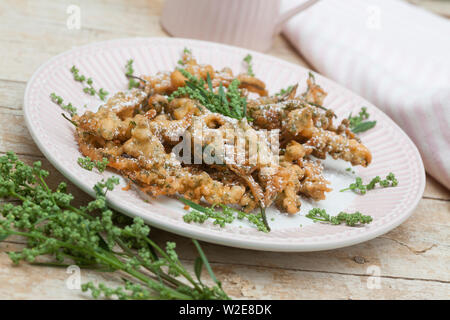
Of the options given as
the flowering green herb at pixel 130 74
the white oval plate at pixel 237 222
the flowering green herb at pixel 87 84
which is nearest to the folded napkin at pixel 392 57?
the white oval plate at pixel 237 222

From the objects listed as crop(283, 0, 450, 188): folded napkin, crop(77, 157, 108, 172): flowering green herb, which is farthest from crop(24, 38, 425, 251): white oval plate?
crop(283, 0, 450, 188): folded napkin

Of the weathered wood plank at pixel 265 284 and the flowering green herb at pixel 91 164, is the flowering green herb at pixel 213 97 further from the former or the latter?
the weathered wood plank at pixel 265 284

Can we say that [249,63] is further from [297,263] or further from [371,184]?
[297,263]

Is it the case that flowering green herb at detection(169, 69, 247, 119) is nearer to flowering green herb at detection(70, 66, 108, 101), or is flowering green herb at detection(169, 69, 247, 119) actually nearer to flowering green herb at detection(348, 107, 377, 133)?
flowering green herb at detection(70, 66, 108, 101)

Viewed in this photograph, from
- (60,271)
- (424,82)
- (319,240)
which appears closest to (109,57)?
(60,271)

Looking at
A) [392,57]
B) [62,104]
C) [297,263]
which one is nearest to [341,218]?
[297,263]

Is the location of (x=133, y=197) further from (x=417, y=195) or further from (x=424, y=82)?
(x=424, y=82)
